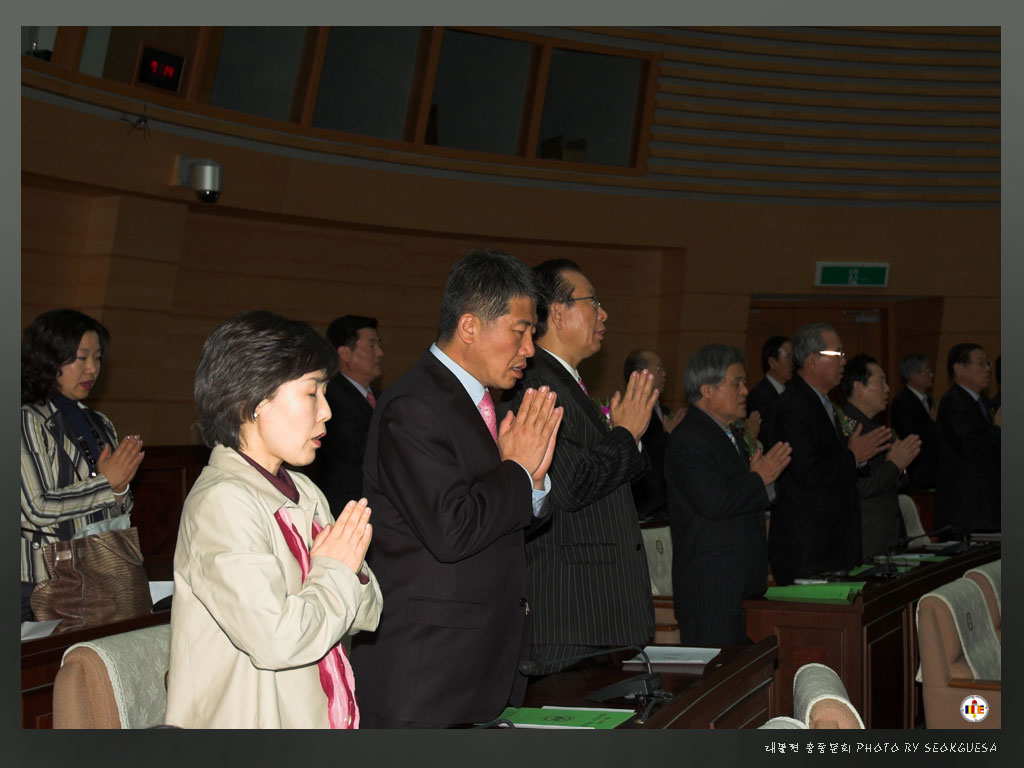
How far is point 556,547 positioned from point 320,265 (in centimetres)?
559

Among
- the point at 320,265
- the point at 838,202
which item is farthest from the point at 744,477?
the point at 838,202

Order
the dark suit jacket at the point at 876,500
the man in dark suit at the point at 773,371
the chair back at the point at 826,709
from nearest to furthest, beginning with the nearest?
1. the chair back at the point at 826,709
2. the dark suit jacket at the point at 876,500
3. the man in dark suit at the point at 773,371

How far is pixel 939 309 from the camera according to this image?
31.5 feet

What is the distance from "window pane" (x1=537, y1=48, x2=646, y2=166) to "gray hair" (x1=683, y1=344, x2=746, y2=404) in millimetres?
5099

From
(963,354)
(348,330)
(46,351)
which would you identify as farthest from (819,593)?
(963,354)

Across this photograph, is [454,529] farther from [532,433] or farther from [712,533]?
[712,533]

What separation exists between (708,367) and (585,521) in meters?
1.20

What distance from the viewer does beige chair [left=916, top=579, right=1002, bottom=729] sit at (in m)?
3.28

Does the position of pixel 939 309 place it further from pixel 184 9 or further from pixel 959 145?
pixel 184 9

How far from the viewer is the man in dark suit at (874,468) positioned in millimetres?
4965

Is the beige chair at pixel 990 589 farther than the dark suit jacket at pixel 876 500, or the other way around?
the dark suit jacket at pixel 876 500

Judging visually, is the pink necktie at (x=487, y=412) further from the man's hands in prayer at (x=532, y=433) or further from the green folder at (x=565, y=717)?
the green folder at (x=565, y=717)

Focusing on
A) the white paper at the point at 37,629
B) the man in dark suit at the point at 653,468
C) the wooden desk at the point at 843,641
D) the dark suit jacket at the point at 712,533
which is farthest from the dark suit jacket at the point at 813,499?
the white paper at the point at 37,629

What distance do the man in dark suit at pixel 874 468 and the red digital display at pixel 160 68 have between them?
4.43 metres
